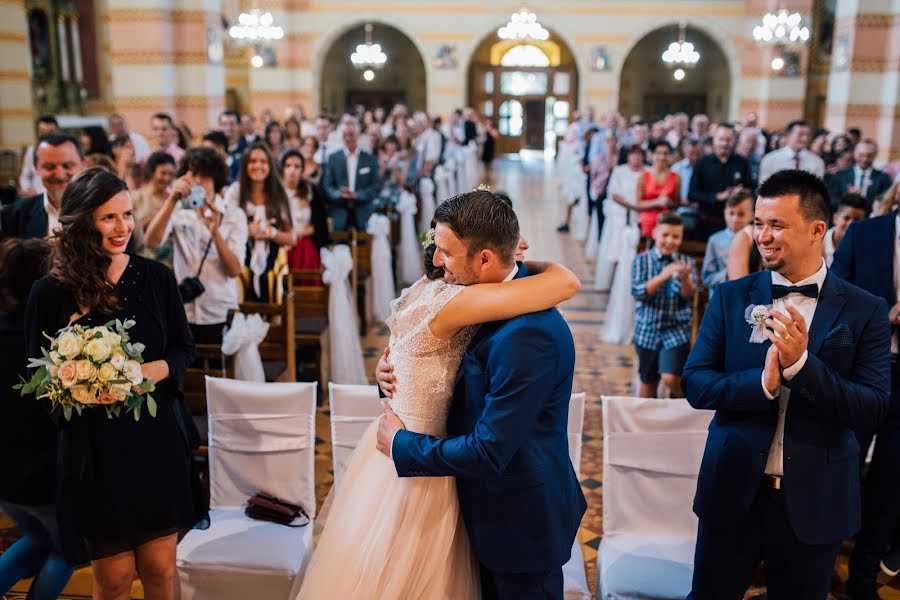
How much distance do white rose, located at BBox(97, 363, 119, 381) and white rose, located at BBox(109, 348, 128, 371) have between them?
12mm

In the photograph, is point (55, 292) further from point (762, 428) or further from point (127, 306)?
point (762, 428)

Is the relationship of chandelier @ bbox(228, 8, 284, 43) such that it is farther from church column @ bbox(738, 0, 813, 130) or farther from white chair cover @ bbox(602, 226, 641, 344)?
white chair cover @ bbox(602, 226, 641, 344)

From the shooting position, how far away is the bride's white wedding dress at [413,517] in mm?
2186

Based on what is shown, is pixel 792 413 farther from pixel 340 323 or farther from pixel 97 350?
pixel 340 323

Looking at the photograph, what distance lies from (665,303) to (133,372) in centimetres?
330

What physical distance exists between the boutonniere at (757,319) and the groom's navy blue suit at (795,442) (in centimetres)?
7

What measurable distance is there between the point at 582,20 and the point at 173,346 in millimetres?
23012

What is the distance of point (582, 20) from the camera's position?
2391cm

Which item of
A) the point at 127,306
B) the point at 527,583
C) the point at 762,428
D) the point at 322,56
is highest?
the point at 322,56

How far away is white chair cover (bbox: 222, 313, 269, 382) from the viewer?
4414 millimetres

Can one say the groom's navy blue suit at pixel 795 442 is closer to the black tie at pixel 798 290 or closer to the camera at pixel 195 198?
Answer: the black tie at pixel 798 290


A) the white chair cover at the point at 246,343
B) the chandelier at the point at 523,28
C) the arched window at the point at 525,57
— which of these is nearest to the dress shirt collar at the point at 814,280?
the white chair cover at the point at 246,343

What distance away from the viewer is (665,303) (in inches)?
195

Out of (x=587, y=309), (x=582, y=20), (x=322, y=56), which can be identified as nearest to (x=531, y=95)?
(x=582, y=20)
